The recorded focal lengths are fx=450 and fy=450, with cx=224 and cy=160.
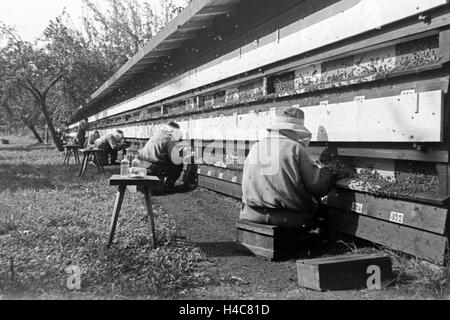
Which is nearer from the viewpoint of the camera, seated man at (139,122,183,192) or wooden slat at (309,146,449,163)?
wooden slat at (309,146,449,163)

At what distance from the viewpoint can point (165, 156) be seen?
943cm

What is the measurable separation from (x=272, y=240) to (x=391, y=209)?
1204 millimetres

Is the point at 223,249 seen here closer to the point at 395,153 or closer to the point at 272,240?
the point at 272,240

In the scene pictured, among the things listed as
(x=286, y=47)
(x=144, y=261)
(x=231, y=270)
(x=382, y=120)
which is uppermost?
(x=286, y=47)

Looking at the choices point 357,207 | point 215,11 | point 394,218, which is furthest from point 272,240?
point 215,11

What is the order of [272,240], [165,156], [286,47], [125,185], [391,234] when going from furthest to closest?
1. [165,156]
2. [286,47]
3. [125,185]
4. [272,240]
5. [391,234]

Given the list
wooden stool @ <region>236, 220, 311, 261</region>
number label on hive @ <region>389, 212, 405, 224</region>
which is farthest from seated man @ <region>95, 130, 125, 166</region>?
number label on hive @ <region>389, 212, 405, 224</region>

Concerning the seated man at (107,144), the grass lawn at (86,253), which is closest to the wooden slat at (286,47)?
the grass lawn at (86,253)

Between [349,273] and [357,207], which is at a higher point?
[357,207]

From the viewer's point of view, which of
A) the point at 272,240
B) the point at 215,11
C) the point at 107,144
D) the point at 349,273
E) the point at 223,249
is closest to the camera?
the point at 349,273

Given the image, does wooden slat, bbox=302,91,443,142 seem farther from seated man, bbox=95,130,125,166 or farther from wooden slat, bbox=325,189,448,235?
seated man, bbox=95,130,125,166

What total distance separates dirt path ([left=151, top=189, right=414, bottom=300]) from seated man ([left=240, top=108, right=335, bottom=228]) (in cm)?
51

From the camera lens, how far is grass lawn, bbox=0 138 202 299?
3.46 m
